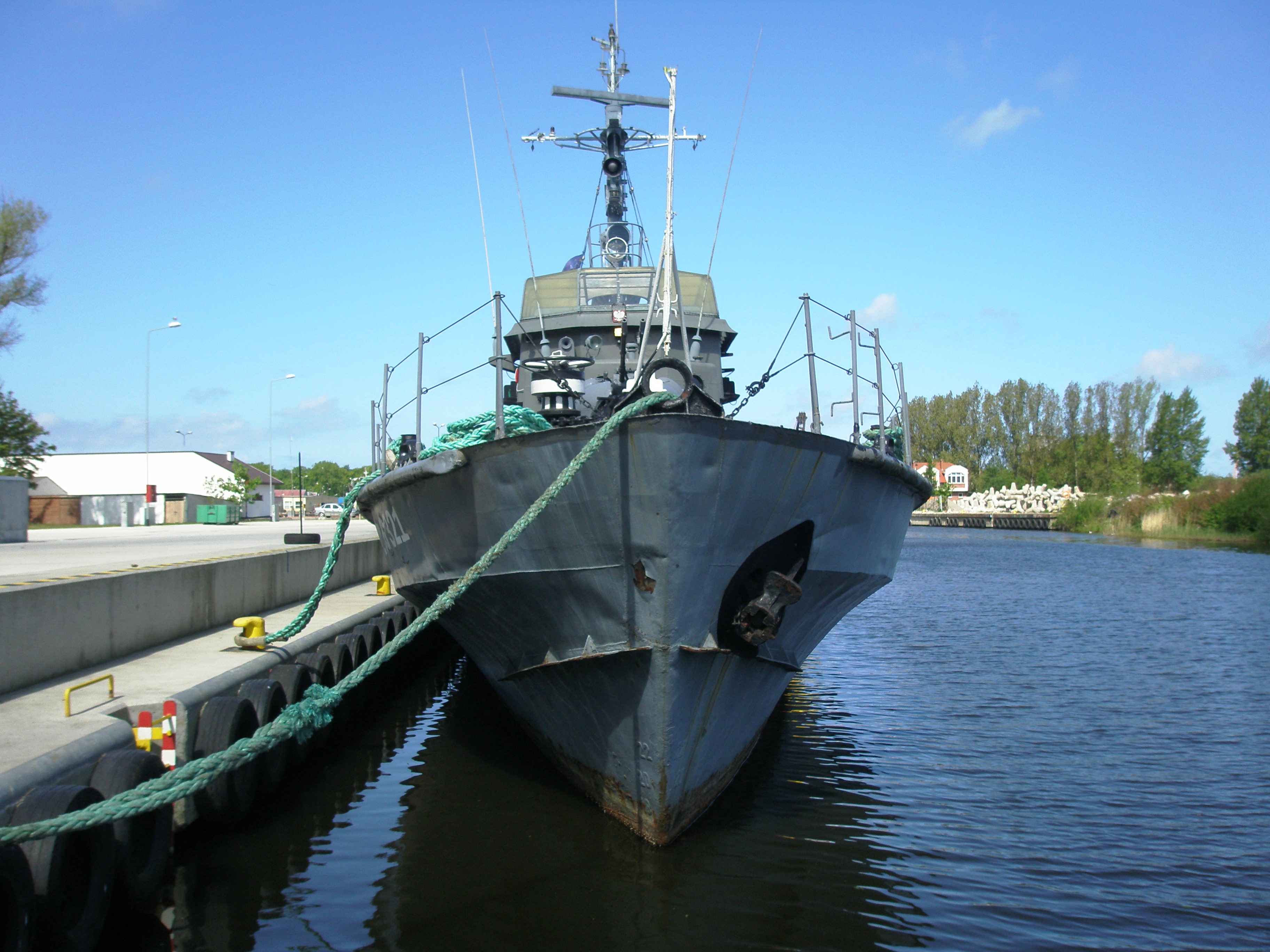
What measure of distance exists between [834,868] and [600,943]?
1.64 m

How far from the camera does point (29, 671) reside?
5.63 metres

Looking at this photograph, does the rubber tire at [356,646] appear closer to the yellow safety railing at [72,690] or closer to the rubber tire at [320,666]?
the rubber tire at [320,666]

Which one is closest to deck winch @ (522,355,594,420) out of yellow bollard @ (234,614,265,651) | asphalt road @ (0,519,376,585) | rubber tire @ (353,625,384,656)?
Answer: yellow bollard @ (234,614,265,651)

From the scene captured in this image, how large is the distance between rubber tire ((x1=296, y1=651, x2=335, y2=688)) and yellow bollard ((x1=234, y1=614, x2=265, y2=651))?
0.31 m

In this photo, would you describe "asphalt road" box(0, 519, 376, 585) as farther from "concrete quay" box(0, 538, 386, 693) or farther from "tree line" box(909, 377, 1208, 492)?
"tree line" box(909, 377, 1208, 492)

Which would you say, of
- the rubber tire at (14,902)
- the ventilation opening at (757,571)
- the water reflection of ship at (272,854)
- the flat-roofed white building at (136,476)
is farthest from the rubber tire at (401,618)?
the flat-roofed white building at (136,476)

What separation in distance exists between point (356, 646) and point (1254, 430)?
7023 cm

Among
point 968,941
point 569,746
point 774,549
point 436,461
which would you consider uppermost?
point 436,461

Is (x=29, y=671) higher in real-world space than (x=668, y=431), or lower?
lower

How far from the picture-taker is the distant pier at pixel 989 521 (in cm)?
6206

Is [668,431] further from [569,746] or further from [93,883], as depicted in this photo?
[93,883]

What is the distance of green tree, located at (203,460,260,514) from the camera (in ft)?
165

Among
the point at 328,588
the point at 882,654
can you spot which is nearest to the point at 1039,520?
the point at 882,654

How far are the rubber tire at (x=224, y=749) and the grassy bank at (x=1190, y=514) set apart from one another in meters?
40.6
